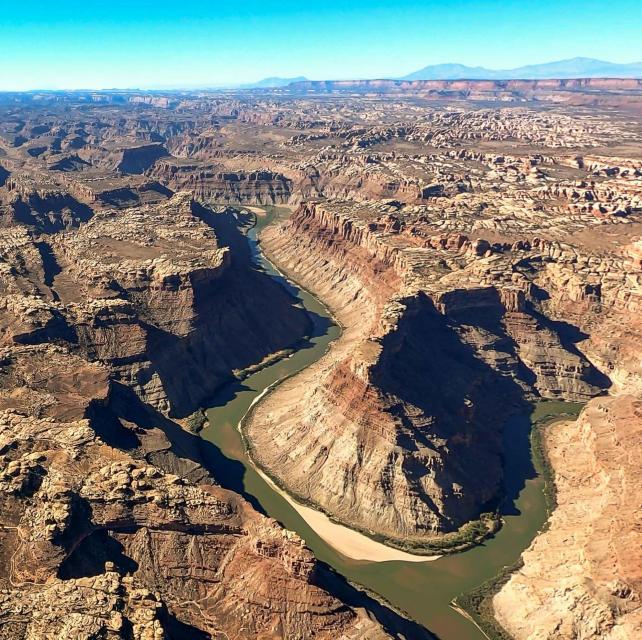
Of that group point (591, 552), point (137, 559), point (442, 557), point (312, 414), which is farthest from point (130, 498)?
point (591, 552)

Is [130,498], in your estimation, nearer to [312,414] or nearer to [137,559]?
[137,559]

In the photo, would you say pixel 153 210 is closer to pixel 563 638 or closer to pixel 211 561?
pixel 211 561

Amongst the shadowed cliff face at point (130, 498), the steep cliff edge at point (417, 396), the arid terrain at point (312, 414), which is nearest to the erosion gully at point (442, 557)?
the arid terrain at point (312, 414)

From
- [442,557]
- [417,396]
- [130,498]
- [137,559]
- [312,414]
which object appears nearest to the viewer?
[137,559]

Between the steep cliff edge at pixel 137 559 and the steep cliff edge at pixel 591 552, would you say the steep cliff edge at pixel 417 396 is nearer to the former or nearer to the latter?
the steep cliff edge at pixel 591 552

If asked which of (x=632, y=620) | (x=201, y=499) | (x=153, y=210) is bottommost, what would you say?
(x=632, y=620)

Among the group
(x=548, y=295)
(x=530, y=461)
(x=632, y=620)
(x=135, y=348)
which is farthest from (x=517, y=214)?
(x=632, y=620)

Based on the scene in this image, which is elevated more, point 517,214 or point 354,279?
point 517,214
